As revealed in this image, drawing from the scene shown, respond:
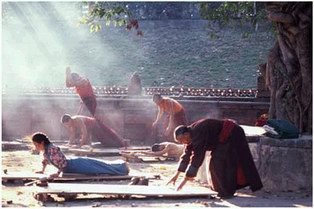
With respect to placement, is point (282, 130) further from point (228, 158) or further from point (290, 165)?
point (228, 158)

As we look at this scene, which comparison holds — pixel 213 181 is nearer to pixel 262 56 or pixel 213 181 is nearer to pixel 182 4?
pixel 262 56

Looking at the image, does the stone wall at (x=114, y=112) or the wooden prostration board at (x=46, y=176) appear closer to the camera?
the wooden prostration board at (x=46, y=176)

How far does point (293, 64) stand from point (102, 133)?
519 cm

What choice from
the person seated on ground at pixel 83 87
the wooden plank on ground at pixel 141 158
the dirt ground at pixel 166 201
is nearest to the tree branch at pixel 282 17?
the dirt ground at pixel 166 201

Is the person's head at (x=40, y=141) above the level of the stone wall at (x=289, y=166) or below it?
→ above

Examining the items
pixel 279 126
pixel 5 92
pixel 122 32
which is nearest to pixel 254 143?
pixel 279 126

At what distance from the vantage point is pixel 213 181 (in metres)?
9.13

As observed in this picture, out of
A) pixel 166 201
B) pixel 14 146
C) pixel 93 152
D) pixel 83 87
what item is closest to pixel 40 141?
pixel 166 201

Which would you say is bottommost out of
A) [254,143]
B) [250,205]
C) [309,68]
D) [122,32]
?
[250,205]

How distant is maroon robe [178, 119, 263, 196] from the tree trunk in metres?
2.22

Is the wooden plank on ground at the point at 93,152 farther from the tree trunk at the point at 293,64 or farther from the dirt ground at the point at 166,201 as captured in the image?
the tree trunk at the point at 293,64

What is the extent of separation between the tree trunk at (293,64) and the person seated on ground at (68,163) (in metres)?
3.11

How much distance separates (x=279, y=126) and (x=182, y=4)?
82.8ft

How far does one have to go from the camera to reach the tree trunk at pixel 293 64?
35.2 feet
